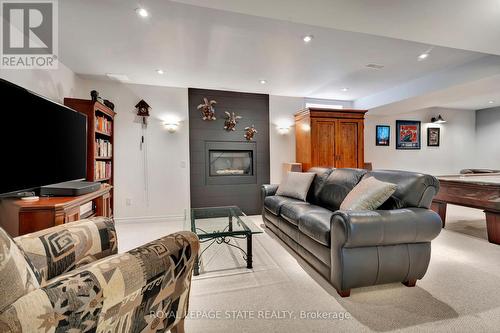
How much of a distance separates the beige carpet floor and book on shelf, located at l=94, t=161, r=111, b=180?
7.08 ft

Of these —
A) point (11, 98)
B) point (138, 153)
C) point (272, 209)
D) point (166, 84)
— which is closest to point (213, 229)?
point (272, 209)

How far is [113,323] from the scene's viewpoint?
2.72ft

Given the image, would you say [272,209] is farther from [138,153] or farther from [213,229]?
[138,153]

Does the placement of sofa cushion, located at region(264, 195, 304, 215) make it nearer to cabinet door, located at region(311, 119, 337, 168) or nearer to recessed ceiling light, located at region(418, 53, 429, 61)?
cabinet door, located at region(311, 119, 337, 168)

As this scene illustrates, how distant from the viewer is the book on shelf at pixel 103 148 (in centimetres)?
350

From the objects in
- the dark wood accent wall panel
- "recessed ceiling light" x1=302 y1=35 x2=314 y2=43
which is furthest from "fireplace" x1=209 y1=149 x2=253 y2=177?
"recessed ceiling light" x1=302 y1=35 x2=314 y2=43

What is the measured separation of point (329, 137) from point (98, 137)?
4.20 meters

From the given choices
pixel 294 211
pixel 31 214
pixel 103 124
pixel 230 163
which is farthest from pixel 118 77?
pixel 294 211

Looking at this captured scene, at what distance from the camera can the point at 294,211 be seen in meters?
2.67

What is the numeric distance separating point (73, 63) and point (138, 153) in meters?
1.63

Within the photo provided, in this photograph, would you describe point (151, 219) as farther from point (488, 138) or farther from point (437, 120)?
point (488, 138)

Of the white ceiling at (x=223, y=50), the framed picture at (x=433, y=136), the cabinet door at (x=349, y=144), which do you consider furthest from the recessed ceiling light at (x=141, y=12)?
the framed picture at (x=433, y=136)

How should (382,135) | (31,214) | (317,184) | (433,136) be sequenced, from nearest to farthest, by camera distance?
(31,214) < (317,184) < (382,135) < (433,136)

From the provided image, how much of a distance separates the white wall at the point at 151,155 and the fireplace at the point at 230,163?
0.46 metres
